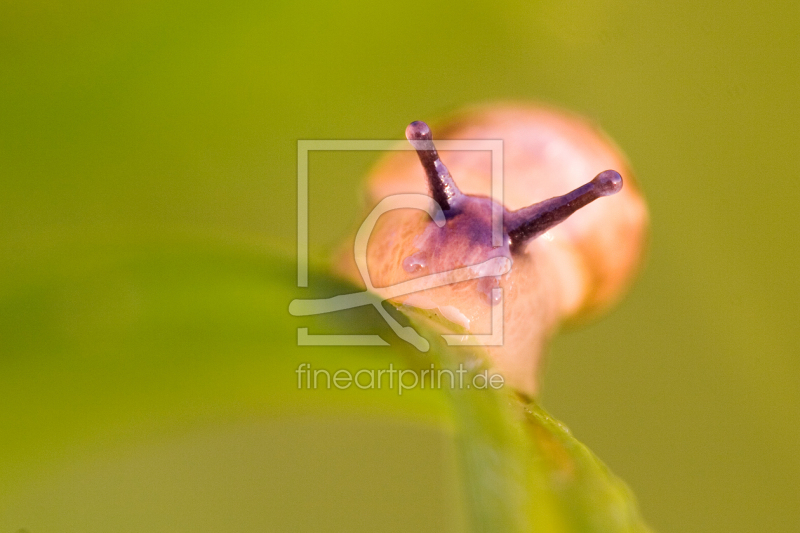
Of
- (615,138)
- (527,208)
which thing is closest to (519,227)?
(527,208)

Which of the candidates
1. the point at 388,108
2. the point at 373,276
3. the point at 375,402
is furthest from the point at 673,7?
the point at 375,402

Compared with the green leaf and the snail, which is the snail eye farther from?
the green leaf

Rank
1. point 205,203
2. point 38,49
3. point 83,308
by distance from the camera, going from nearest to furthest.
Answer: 1. point 83,308
2. point 38,49
3. point 205,203

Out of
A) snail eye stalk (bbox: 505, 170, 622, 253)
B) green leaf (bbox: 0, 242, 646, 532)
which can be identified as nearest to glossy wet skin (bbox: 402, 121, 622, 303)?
snail eye stalk (bbox: 505, 170, 622, 253)

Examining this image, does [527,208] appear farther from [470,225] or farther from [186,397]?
[186,397]

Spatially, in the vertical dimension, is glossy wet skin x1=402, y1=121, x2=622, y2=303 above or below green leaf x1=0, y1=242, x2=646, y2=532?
above

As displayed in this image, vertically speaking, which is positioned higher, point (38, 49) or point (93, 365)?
point (38, 49)

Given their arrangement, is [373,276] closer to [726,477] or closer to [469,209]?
[469,209]
